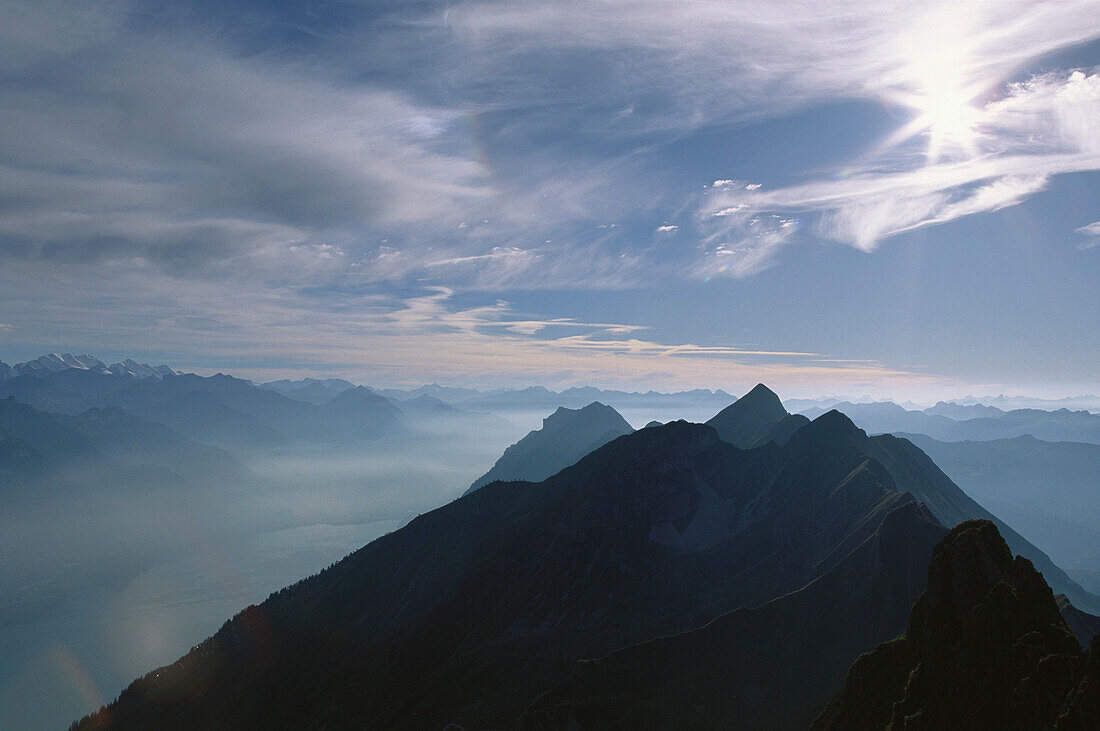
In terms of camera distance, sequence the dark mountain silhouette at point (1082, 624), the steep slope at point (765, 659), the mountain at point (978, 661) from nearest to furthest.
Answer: the mountain at point (978, 661) < the steep slope at point (765, 659) < the dark mountain silhouette at point (1082, 624)

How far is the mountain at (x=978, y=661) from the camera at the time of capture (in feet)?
159

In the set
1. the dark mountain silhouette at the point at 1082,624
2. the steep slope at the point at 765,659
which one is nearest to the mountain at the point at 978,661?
the steep slope at the point at 765,659

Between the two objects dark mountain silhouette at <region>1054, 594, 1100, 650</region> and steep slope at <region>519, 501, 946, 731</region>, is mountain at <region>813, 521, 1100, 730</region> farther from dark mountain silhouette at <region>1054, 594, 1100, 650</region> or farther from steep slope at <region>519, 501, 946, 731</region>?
dark mountain silhouette at <region>1054, 594, 1100, 650</region>

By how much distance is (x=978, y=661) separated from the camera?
56.1 meters

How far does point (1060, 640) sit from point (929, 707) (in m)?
14.5

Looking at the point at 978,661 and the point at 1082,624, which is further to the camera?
the point at 1082,624

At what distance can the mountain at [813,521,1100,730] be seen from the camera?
48.3 m

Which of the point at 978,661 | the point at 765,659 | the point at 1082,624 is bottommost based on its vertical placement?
the point at 1082,624

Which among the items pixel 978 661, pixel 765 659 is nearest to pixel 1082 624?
pixel 765 659

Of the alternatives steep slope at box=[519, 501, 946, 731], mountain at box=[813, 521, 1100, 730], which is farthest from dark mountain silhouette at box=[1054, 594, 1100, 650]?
mountain at box=[813, 521, 1100, 730]

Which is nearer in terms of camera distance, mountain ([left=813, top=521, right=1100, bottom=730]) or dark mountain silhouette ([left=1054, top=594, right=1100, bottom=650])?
mountain ([left=813, top=521, right=1100, bottom=730])

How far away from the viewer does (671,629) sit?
17800cm

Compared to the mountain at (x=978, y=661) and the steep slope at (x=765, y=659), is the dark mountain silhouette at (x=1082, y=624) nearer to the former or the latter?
the steep slope at (x=765, y=659)

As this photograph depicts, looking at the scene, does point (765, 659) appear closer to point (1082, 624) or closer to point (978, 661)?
point (1082, 624)
